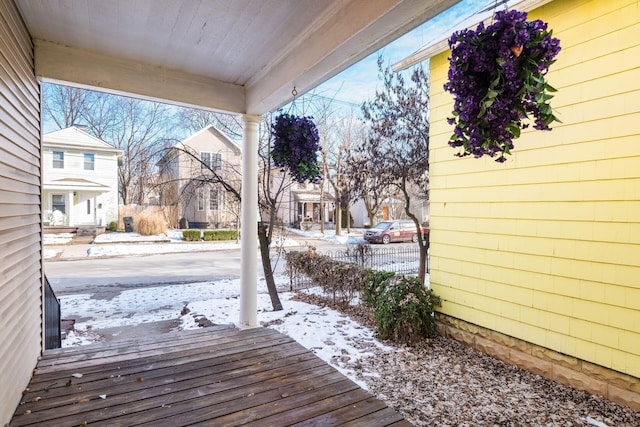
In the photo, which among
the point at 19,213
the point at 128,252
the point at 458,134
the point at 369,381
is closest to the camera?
the point at 458,134

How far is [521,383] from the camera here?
3104mm

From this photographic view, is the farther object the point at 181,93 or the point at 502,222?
the point at 502,222

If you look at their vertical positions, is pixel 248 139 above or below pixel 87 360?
above

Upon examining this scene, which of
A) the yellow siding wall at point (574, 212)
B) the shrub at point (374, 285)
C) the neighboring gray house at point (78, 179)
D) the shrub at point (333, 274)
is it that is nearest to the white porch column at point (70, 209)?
the neighboring gray house at point (78, 179)

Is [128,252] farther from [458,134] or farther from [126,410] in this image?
[458,134]

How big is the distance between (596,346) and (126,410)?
3.51 meters

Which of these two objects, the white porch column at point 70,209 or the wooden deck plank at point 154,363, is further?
the white porch column at point 70,209

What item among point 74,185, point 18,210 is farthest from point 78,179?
point 18,210

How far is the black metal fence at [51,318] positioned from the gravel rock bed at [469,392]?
270 centimetres

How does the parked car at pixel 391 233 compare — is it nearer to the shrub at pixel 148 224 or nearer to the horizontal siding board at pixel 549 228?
the shrub at pixel 148 224

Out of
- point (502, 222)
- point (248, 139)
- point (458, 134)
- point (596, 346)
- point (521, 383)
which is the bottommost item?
point (521, 383)

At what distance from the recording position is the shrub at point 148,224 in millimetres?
15406

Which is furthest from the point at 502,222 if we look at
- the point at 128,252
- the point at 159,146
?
the point at 128,252

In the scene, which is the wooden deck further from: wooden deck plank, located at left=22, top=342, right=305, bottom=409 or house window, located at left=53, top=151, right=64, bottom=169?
house window, located at left=53, top=151, right=64, bottom=169
